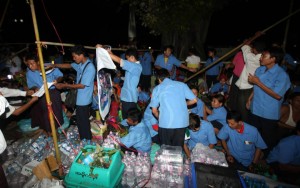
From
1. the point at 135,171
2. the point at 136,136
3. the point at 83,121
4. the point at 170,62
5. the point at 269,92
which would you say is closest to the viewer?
the point at 135,171

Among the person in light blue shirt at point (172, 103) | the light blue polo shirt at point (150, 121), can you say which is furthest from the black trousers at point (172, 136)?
the light blue polo shirt at point (150, 121)

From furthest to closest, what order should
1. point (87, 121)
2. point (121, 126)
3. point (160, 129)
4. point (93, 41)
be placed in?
1. point (93, 41)
2. point (121, 126)
3. point (87, 121)
4. point (160, 129)

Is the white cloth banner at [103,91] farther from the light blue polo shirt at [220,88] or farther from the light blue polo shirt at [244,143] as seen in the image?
the light blue polo shirt at [220,88]

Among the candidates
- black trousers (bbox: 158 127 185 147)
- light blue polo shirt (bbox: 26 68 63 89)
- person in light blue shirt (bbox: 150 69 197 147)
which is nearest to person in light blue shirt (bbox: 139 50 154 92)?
light blue polo shirt (bbox: 26 68 63 89)

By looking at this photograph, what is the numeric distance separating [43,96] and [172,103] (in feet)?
12.0

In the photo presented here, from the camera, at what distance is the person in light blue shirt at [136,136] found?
469 centimetres

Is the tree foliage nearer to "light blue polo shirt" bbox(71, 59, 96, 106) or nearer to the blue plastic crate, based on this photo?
"light blue polo shirt" bbox(71, 59, 96, 106)

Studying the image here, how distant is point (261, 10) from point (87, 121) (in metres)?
21.6

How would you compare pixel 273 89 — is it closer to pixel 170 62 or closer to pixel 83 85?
pixel 83 85

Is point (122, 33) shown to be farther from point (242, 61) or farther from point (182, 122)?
point (182, 122)

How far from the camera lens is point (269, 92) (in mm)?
4484

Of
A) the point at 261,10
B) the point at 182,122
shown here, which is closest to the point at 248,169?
the point at 182,122

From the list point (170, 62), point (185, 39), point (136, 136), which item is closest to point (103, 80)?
point (136, 136)

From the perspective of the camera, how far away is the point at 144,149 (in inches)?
192
